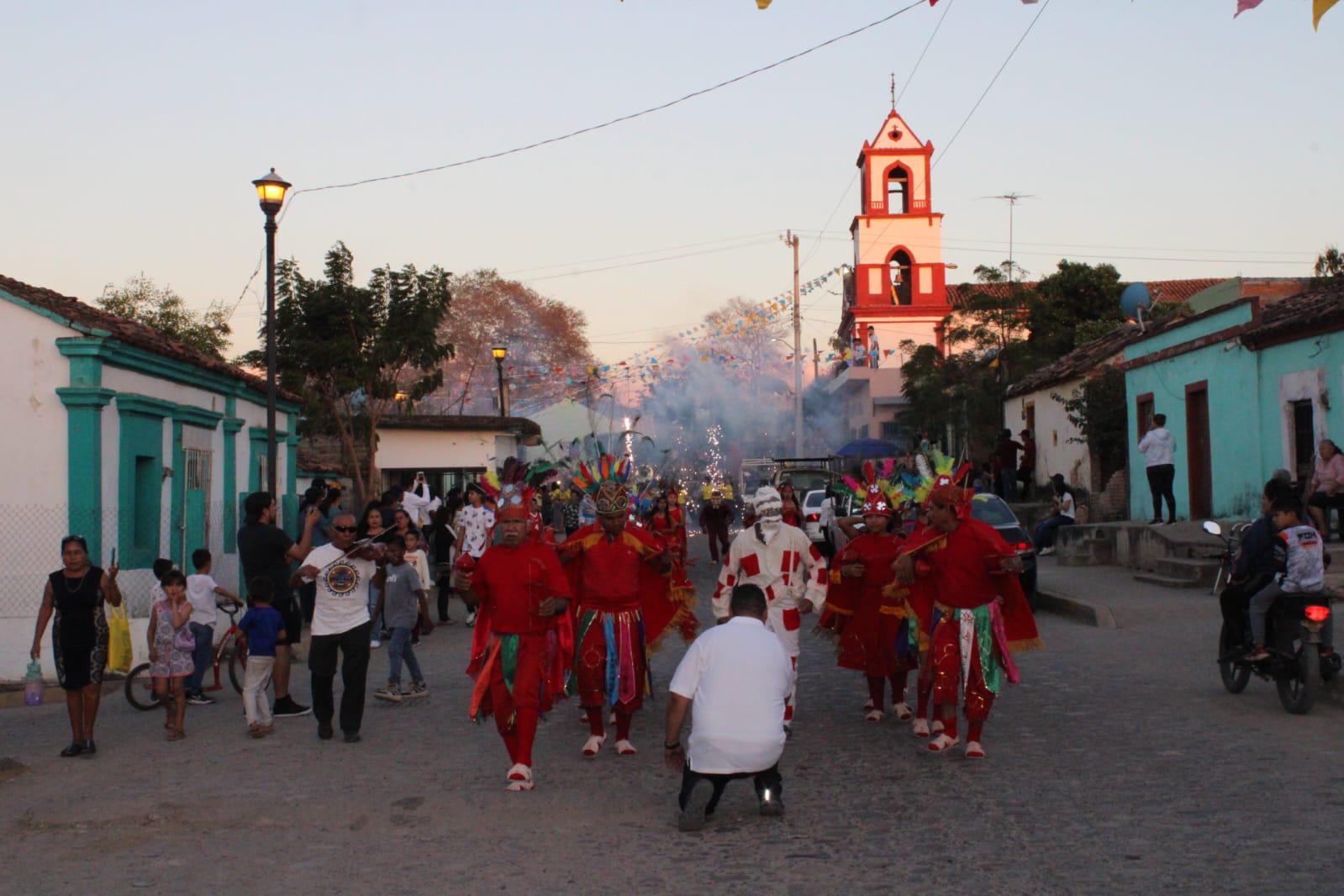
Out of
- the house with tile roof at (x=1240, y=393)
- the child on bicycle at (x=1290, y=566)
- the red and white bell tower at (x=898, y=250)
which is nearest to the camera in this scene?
the child on bicycle at (x=1290, y=566)

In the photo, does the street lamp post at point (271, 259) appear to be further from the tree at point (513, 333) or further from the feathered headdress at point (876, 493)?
the tree at point (513, 333)

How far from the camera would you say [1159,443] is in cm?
2192

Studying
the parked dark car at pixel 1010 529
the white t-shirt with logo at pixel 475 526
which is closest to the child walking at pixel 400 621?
the white t-shirt with logo at pixel 475 526

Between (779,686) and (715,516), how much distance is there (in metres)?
19.5

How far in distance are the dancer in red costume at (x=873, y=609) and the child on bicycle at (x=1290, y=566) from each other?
7.97 feet

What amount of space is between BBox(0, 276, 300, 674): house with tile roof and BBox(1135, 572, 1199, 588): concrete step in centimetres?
1263

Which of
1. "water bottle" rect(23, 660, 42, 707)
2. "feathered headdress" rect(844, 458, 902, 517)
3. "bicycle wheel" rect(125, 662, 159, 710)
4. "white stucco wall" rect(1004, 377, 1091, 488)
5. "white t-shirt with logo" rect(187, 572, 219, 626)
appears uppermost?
"white stucco wall" rect(1004, 377, 1091, 488)

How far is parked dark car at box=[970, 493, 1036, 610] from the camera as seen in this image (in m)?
17.3

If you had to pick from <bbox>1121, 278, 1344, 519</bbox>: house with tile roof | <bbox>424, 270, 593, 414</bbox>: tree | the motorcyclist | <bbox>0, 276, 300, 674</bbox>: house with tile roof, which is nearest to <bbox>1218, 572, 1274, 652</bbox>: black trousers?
the motorcyclist

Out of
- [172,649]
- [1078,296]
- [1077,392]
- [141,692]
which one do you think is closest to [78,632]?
[172,649]

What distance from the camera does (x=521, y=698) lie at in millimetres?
8359

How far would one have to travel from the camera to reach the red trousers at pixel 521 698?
8375 mm

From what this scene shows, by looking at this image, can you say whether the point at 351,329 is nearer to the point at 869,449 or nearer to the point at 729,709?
the point at 869,449

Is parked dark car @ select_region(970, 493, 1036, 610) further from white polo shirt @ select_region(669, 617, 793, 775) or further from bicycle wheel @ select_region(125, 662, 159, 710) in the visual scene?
white polo shirt @ select_region(669, 617, 793, 775)
